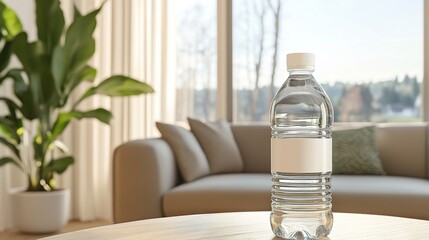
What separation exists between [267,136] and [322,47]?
960 millimetres

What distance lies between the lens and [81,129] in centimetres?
389

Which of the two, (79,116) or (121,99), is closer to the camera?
(79,116)

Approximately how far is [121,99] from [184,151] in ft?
4.12

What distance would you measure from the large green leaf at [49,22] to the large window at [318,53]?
114 centimetres

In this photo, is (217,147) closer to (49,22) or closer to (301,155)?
(49,22)

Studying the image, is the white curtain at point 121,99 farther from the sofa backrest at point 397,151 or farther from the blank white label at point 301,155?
the blank white label at point 301,155

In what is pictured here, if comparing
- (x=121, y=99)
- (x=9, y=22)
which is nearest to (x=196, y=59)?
(x=121, y=99)

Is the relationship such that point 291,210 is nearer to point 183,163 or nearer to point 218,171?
point 183,163

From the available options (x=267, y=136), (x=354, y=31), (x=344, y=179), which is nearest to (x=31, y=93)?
(x=267, y=136)

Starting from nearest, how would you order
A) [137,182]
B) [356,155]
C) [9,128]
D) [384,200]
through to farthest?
[384,200], [137,182], [356,155], [9,128]

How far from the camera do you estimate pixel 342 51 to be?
12.5 ft

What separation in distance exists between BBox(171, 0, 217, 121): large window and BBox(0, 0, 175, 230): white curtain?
18 cm

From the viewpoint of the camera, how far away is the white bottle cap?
0.99m

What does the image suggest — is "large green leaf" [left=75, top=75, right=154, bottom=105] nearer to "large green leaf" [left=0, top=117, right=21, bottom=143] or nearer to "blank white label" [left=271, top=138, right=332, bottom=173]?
"large green leaf" [left=0, top=117, right=21, bottom=143]
